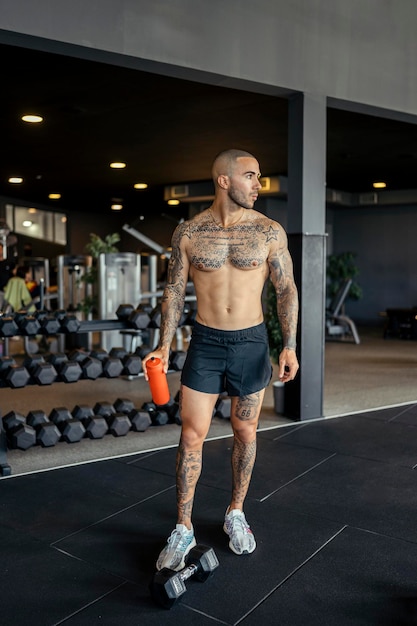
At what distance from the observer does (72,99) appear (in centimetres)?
491

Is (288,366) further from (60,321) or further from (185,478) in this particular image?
(60,321)

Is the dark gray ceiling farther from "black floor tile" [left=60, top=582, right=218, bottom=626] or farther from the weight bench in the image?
"black floor tile" [left=60, top=582, right=218, bottom=626]

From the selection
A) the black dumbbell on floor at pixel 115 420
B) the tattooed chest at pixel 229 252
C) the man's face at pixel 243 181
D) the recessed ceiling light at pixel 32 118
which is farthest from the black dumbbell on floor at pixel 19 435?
the recessed ceiling light at pixel 32 118

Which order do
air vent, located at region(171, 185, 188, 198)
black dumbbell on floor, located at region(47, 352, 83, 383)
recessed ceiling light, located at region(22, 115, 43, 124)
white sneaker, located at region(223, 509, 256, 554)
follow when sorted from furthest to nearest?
air vent, located at region(171, 185, 188, 198) < recessed ceiling light, located at region(22, 115, 43, 124) < black dumbbell on floor, located at region(47, 352, 83, 383) < white sneaker, located at region(223, 509, 256, 554)

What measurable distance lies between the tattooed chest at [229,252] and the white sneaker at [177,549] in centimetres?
96

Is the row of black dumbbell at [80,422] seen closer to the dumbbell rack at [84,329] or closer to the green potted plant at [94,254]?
the dumbbell rack at [84,329]

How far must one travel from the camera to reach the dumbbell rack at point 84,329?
3.13 m

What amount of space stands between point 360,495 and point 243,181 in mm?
1620

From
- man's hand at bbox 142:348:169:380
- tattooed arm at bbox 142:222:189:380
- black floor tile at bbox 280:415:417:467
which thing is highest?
tattooed arm at bbox 142:222:189:380

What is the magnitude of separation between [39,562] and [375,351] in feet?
20.7

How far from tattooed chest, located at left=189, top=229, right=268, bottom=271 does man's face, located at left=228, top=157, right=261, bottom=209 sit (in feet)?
0.45

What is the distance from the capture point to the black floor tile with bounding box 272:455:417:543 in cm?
254

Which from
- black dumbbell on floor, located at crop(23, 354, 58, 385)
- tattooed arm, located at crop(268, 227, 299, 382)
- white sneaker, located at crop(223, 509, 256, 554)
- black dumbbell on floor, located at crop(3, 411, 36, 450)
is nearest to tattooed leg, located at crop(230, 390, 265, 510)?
white sneaker, located at crop(223, 509, 256, 554)

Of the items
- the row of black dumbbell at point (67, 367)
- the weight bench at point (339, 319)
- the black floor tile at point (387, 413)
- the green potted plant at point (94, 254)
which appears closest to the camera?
the row of black dumbbell at point (67, 367)
